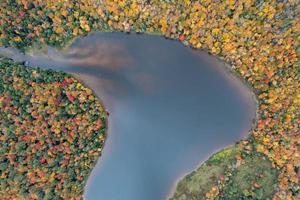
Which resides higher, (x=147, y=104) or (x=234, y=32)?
(x=234, y=32)

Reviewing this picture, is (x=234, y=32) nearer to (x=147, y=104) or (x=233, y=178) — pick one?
(x=147, y=104)


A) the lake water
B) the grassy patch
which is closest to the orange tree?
the grassy patch

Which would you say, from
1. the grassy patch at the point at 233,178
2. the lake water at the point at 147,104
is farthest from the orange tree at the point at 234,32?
the lake water at the point at 147,104

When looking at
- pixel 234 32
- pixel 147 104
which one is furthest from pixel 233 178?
pixel 234 32

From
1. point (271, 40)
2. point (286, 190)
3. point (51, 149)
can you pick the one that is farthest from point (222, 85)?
point (51, 149)

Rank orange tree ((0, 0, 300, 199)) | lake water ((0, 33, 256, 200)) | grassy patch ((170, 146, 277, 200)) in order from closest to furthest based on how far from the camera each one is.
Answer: orange tree ((0, 0, 300, 199)) < grassy patch ((170, 146, 277, 200)) < lake water ((0, 33, 256, 200))

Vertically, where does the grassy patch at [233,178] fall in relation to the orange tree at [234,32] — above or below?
below

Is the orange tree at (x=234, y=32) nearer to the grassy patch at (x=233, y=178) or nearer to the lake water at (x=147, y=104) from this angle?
the grassy patch at (x=233, y=178)

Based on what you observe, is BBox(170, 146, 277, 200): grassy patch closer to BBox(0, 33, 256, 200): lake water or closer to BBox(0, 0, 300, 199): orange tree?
BBox(0, 0, 300, 199): orange tree

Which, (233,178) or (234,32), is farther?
(233,178)
